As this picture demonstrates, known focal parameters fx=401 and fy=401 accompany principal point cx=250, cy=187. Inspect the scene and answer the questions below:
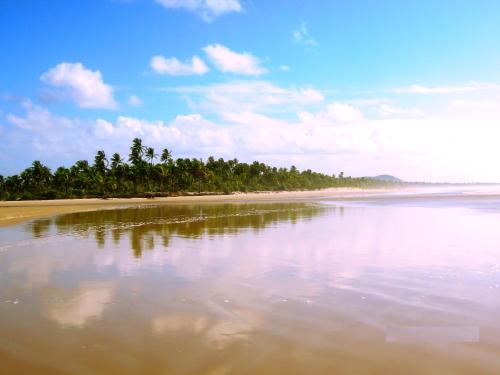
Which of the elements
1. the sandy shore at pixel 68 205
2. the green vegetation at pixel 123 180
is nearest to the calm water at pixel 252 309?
the sandy shore at pixel 68 205

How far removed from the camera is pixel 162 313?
25.6ft

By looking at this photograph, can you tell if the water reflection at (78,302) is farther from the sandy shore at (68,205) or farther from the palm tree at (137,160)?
the palm tree at (137,160)

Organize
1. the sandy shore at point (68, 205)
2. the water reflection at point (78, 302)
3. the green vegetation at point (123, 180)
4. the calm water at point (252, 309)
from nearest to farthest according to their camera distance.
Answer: the calm water at point (252, 309)
the water reflection at point (78, 302)
the sandy shore at point (68, 205)
the green vegetation at point (123, 180)

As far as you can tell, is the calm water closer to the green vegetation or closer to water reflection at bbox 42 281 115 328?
water reflection at bbox 42 281 115 328

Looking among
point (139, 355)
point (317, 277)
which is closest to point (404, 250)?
point (317, 277)

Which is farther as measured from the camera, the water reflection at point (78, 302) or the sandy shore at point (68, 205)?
the sandy shore at point (68, 205)

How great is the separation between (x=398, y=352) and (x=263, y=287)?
4241 millimetres

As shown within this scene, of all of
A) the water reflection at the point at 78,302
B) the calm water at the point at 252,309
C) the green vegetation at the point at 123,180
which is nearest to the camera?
the calm water at the point at 252,309

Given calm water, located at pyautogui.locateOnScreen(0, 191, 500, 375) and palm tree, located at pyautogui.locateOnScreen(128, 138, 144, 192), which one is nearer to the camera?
calm water, located at pyautogui.locateOnScreen(0, 191, 500, 375)

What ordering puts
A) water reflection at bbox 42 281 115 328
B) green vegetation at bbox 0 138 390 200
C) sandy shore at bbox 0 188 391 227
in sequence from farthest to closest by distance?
green vegetation at bbox 0 138 390 200
sandy shore at bbox 0 188 391 227
water reflection at bbox 42 281 115 328

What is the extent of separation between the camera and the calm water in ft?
18.7

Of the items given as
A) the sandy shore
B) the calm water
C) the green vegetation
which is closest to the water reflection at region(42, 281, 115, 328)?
the calm water

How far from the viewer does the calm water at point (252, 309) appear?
570 cm

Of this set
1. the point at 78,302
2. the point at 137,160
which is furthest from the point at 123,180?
the point at 78,302
